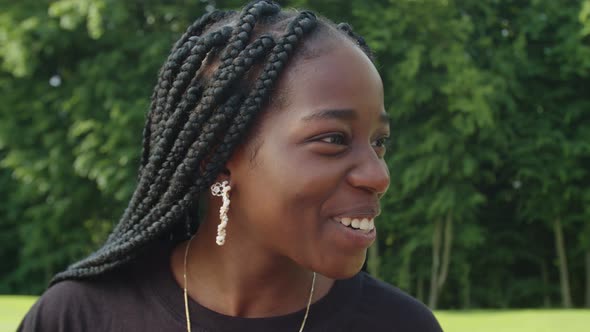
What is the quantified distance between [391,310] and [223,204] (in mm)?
559

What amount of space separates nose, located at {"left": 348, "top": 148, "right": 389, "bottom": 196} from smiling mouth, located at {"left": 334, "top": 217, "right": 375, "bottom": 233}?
76mm

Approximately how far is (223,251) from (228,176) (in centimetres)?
23

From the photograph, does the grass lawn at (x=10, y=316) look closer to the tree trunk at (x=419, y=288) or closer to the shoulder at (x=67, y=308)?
the shoulder at (x=67, y=308)

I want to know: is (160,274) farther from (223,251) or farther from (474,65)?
(474,65)

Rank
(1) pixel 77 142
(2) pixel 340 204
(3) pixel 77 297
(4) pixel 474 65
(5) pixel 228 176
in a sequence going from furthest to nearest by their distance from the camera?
(1) pixel 77 142 → (4) pixel 474 65 → (3) pixel 77 297 → (5) pixel 228 176 → (2) pixel 340 204

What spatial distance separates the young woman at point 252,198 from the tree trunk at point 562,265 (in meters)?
9.68

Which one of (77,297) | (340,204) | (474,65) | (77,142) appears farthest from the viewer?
(77,142)

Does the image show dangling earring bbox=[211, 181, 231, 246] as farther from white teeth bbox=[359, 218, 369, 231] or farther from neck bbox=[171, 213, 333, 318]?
white teeth bbox=[359, 218, 369, 231]

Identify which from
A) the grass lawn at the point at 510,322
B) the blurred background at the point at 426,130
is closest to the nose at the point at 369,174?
the grass lawn at the point at 510,322

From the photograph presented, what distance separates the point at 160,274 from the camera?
200 centimetres

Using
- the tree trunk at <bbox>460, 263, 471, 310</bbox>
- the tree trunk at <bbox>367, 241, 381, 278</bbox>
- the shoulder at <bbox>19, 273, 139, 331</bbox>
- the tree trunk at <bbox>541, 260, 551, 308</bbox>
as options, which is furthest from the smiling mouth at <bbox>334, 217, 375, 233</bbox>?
the tree trunk at <bbox>541, 260, 551, 308</bbox>

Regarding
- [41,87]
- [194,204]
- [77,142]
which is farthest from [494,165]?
[194,204]

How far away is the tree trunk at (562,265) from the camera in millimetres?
10938

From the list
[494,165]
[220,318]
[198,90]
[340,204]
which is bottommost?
[494,165]
